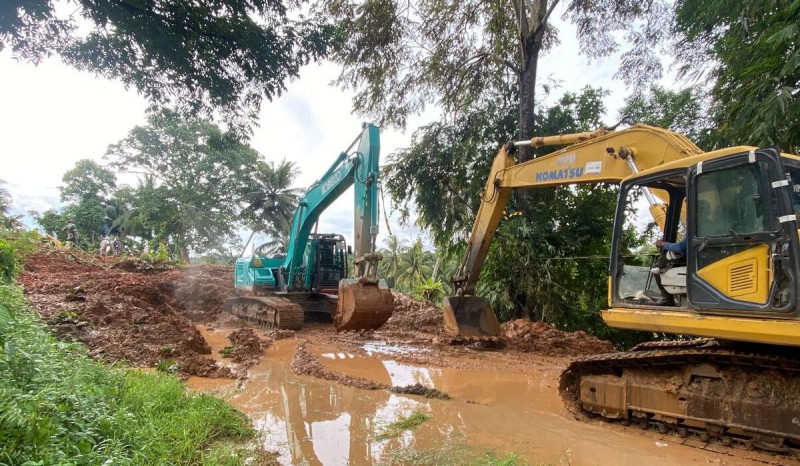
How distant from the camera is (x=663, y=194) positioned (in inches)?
192

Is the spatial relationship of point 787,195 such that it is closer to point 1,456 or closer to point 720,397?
point 720,397

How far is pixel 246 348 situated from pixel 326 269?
4.19 metres

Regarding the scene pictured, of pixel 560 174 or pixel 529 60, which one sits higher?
pixel 529 60

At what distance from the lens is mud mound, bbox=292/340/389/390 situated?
586 cm

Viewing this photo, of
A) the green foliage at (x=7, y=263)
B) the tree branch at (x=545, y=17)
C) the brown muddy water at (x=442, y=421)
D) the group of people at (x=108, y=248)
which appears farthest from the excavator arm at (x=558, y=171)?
the group of people at (x=108, y=248)

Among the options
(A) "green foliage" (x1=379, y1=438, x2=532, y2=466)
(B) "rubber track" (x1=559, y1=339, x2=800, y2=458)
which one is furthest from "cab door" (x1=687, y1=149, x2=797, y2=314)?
(A) "green foliage" (x1=379, y1=438, x2=532, y2=466)

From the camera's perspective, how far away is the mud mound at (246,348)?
7.24m

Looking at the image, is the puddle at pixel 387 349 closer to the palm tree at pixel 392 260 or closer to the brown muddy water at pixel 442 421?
the brown muddy water at pixel 442 421

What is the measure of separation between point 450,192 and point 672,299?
30.3 feet

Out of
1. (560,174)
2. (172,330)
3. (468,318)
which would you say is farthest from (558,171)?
(172,330)

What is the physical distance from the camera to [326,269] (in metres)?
11.8

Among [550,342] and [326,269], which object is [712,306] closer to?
[550,342]

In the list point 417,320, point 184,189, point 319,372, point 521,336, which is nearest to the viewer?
point 319,372

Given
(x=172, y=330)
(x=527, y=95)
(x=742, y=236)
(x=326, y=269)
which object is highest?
(x=527, y=95)
